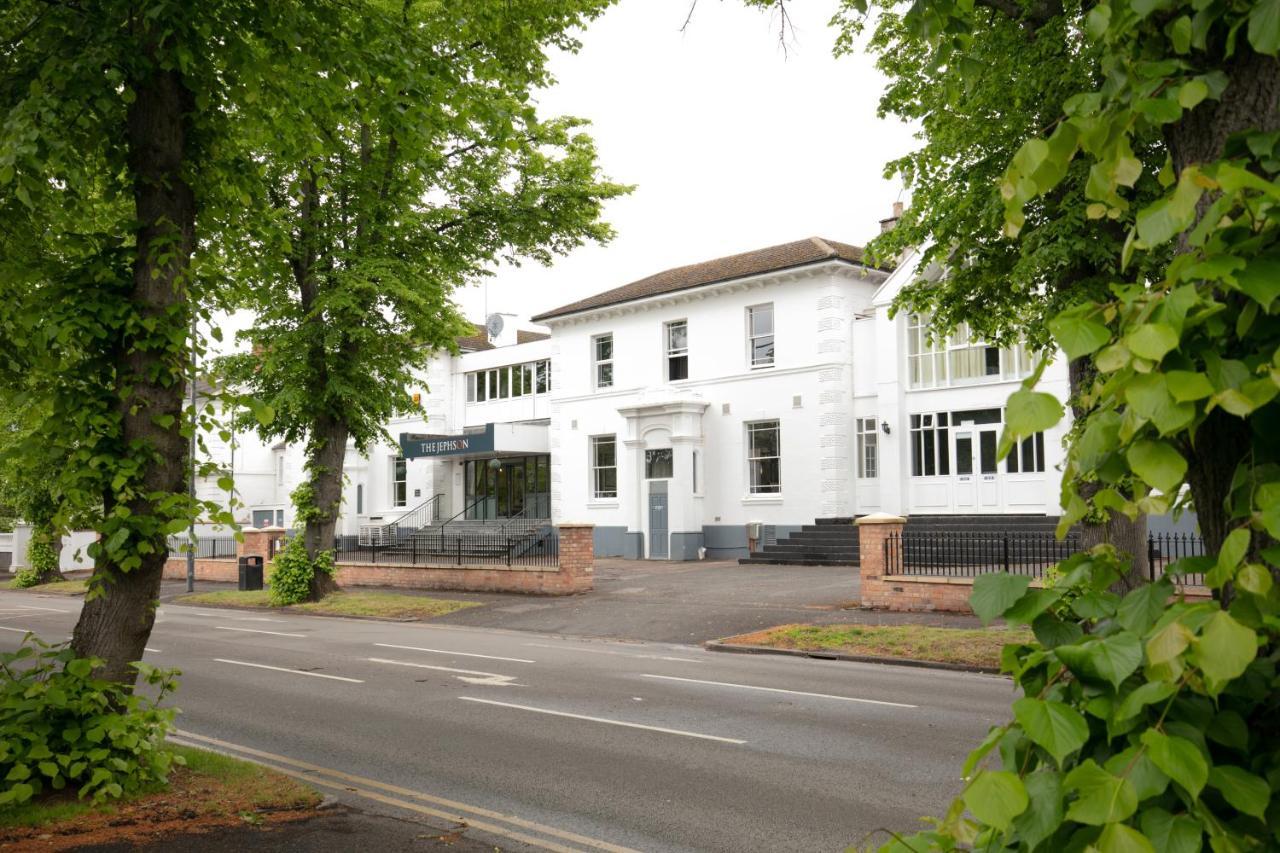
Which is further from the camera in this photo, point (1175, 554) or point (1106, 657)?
point (1175, 554)

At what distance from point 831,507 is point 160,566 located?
26.9m

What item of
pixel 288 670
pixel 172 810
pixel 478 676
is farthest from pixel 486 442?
pixel 172 810

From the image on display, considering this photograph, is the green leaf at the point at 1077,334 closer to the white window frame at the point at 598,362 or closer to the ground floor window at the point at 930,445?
the ground floor window at the point at 930,445

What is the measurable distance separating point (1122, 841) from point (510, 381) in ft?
145

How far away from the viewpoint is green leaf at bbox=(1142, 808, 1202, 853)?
5.12ft

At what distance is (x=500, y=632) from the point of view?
20594mm

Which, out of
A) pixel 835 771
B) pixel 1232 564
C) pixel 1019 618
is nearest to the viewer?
pixel 1232 564

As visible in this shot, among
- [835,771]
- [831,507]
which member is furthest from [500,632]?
[831,507]

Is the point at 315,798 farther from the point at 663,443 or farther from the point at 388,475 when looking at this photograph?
the point at 388,475

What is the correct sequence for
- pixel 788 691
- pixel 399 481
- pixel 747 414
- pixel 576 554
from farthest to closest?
pixel 399 481
pixel 747 414
pixel 576 554
pixel 788 691

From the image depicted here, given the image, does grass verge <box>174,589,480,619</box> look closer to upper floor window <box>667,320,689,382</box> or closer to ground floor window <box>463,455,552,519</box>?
upper floor window <box>667,320,689,382</box>

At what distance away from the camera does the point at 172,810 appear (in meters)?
6.79

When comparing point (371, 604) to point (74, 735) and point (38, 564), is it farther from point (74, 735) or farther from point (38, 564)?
point (38, 564)

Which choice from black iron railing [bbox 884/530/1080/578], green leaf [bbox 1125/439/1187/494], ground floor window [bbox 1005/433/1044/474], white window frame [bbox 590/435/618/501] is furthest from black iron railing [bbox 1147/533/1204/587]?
white window frame [bbox 590/435/618/501]
